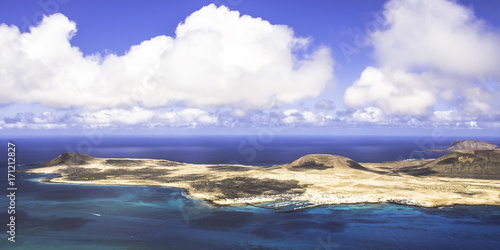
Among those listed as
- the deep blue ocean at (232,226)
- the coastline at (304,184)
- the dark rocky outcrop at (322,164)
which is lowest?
the deep blue ocean at (232,226)

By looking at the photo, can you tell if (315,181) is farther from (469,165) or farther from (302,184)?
(469,165)

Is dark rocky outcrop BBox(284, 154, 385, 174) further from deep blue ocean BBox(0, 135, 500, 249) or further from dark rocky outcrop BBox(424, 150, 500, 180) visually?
deep blue ocean BBox(0, 135, 500, 249)

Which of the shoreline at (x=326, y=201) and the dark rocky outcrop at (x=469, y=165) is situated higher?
the dark rocky outcrop at (x=469, y=165)

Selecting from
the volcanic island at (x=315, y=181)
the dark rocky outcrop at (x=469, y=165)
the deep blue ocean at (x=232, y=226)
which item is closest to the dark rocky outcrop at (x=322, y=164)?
the volcanic island at (x=315, y=181)

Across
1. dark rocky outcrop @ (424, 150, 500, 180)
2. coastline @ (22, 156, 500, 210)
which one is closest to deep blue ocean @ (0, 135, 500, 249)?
coastline @ (22, 156, 500, 210)

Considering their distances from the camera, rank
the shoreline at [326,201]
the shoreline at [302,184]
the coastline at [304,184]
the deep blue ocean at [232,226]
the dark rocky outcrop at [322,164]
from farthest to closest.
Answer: the dark rocky outcrop at [322,164] → the coastline at [304,184] → the shoreline at [302,184] → the shoreline at [326,201] → the deep blue ocean at [232,226]

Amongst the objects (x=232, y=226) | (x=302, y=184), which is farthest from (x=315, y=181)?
(x=232, y=226)

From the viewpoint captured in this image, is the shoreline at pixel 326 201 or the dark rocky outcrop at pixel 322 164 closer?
the shoreline at pixel 326 201

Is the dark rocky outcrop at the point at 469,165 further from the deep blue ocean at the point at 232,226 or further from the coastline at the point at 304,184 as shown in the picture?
the deep blue ocean at the point at 232,226

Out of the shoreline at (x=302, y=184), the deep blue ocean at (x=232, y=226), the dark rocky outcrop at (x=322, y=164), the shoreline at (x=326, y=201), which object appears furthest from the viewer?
the dark rocky outcrop at (x=322, y=164)

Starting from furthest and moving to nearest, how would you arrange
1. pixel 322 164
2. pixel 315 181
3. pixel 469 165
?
pixel 322 164 < pixel 469 165 < pixel 315 181
